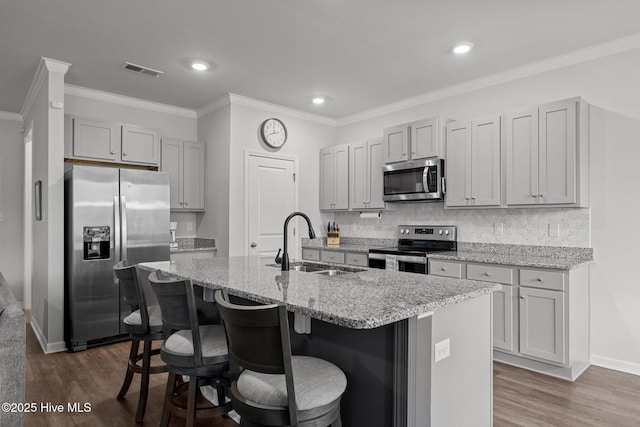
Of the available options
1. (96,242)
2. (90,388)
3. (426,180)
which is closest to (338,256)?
(426,180)

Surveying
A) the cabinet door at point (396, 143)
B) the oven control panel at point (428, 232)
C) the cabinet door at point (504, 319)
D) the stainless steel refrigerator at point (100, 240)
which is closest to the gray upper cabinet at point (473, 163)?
the oven control panel at point (428, 232)

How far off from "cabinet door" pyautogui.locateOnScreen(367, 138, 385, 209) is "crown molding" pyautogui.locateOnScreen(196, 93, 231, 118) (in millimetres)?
1870

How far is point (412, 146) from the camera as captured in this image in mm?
4539

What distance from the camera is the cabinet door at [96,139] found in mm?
4254

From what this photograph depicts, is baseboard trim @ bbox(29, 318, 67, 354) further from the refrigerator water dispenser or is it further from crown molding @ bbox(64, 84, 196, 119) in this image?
crown molding @ bbox(64, 84, 196, 119)

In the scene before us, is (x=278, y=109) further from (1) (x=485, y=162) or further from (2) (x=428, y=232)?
(1) (x=485, y=162)

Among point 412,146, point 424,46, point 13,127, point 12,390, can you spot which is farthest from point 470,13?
point 13,127

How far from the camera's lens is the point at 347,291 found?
5.88ft

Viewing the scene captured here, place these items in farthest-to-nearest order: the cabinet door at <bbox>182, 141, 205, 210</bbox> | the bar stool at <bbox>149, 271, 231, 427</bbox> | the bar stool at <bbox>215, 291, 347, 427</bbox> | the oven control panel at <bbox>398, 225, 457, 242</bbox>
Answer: the cabinet door at <bbox>182, 141, 205, 210</bbox>
the oven control panel at <bbox>398, 225, 457, 242</bbox>
the bar stool at <bbox>149, 271, 231, 427</bbox>
the bar stool at <bbox>215, 291, 347, 427</bbox>

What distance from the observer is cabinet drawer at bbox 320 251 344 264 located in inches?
199

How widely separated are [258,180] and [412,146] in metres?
1.98

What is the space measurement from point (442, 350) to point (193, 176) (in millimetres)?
4305

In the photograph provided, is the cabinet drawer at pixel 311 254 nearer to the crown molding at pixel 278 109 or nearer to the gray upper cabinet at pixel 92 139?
the crown molding at pixel 278 109

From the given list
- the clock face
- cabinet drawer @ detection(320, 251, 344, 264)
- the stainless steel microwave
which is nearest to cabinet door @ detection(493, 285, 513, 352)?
the stainless steel microwave
